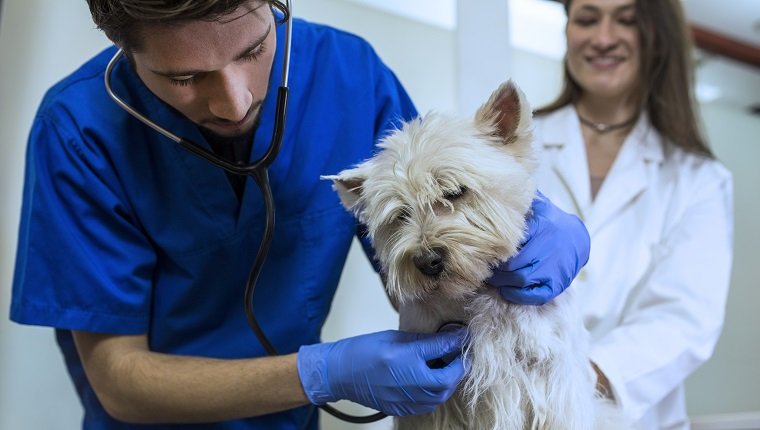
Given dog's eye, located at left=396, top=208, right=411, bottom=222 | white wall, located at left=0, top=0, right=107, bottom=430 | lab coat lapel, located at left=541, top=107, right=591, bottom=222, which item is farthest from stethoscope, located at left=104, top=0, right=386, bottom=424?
lab coat lapel, located at left=541, top=107, right=591, bottom=222

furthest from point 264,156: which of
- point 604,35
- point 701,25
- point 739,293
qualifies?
point 739,293

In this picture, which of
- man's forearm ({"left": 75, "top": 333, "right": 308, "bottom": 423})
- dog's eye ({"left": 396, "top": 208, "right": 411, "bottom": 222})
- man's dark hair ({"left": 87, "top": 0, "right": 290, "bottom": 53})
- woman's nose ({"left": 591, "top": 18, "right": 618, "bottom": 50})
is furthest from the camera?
woman's nose ({"left": 591, "top": 18, "right": 618, "bottom": 50})

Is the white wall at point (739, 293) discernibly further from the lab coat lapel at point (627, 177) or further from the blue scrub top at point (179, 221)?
the blue scrub top at point (179, 221)

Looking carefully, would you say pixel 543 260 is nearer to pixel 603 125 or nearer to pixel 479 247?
pixel 479 247

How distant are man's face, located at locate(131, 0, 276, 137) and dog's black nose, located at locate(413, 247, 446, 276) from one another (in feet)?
1.28

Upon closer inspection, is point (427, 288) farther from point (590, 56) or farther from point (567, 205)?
point (590, 56)

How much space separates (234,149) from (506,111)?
1.79 feet

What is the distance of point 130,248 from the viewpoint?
43.7 inches

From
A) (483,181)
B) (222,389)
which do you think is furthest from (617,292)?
(222,389)

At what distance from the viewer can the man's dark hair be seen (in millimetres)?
786

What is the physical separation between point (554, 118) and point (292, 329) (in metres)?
0.99

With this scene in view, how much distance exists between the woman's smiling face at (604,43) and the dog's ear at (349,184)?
3.09 feet

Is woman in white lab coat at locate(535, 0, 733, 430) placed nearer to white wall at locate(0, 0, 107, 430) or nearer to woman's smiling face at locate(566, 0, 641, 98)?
woman's smiling face at locate(566, 0, 641, 98)

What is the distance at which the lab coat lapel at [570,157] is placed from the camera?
1582 millimetres
